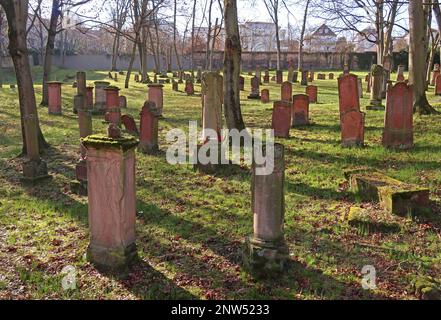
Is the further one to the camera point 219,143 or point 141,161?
point 141,161

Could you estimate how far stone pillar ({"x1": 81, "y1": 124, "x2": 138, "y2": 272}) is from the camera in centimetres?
487

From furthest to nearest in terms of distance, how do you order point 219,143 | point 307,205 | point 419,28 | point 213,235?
1. point 419,28
2. point 219,143
3. point 307,205
4. point 213,235

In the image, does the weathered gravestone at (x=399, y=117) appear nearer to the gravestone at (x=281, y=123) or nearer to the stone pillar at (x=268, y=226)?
the gravestone at (x=281, y=123)

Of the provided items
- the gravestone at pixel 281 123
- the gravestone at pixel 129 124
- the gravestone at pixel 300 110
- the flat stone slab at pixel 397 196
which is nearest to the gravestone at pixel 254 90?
the gravestone at pixel 300 110

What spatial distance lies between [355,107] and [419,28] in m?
4.52

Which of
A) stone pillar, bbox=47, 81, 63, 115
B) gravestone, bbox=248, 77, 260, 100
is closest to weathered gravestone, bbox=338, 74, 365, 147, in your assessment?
stone pillar, bbox=47, 81, 63, 115

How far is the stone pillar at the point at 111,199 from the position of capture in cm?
487

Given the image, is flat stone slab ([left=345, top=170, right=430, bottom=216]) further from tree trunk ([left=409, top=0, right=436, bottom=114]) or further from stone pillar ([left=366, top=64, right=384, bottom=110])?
stone pillar ([left=366, top=64, right=384, bottom=110])

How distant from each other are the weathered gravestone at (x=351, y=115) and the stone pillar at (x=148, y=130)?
4038 mm
